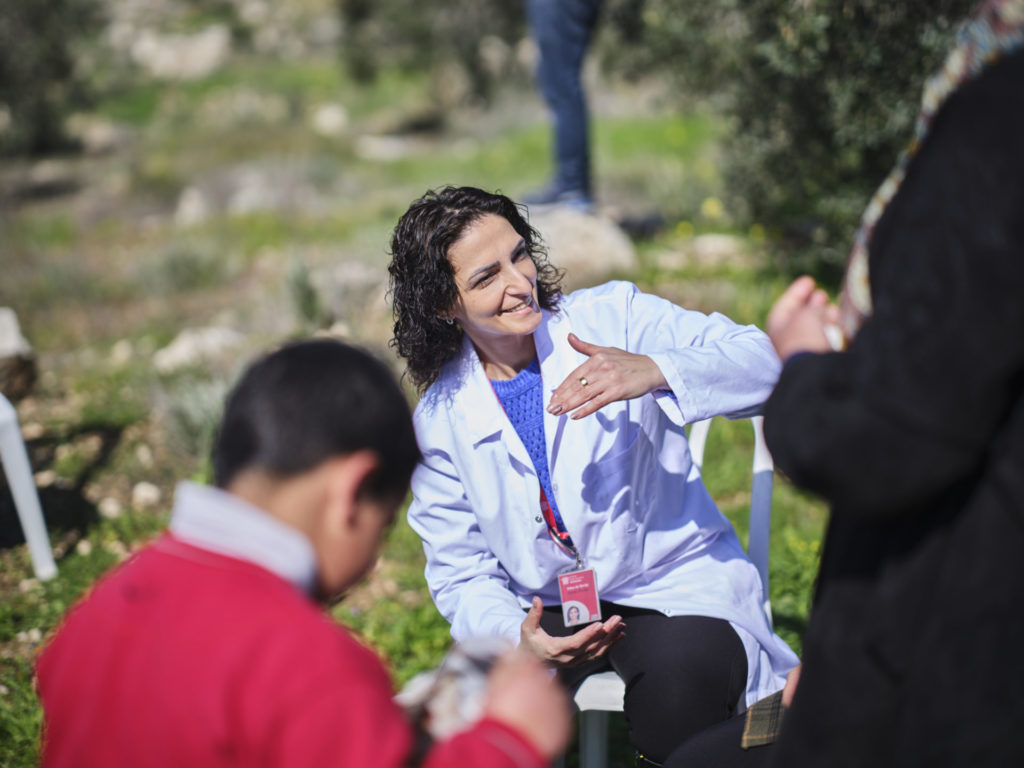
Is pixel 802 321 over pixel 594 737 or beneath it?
over

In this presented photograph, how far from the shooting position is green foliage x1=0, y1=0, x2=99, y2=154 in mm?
14227

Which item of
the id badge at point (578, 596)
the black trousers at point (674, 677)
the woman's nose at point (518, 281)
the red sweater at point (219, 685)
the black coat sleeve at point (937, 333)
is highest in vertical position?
the black coat sleeve at point (937, 333)

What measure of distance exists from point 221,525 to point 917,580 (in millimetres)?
934

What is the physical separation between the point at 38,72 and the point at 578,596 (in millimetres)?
16242

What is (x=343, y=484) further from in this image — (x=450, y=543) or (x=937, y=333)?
(x=450, y=543)

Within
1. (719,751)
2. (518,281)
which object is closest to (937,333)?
(719,751)

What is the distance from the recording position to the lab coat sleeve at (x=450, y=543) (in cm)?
221

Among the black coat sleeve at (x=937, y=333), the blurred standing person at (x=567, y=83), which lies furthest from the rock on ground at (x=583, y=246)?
the black coat sleeve at (x=937, y=333)

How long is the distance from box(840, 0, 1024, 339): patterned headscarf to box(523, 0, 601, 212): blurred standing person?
16.9ft

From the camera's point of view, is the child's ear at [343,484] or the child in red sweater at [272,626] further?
the child's ear at [343,484]

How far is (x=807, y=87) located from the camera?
210 inches

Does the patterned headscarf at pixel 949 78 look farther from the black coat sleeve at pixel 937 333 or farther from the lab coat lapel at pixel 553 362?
the lab coat lapel at pixel 553 362

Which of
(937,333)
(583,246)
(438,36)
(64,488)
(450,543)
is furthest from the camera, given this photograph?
(438,36)

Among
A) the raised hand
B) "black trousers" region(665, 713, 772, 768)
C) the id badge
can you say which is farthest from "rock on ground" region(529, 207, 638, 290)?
the raised hand
